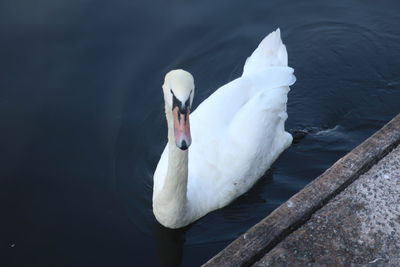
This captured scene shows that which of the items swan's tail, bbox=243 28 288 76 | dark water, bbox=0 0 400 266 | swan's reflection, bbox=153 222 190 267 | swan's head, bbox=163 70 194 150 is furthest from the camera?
swan's tail, bbox=243 28 288 76

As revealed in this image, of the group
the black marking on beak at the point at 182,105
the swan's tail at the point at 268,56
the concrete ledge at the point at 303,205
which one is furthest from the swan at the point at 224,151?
the concrete ledge at the point at 303,205

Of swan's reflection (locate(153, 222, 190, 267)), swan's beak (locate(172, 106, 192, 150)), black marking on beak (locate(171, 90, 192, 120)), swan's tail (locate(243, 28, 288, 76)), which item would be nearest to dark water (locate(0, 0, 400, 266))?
swan's reflection (locate(153, 222, 190, 267))

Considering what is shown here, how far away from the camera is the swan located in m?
5.51

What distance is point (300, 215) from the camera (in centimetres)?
423

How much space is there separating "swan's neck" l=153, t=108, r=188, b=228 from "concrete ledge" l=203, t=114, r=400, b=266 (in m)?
1.10

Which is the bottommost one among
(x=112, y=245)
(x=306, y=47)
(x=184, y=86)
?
(x=112, y=245)

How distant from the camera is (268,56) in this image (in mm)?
7090

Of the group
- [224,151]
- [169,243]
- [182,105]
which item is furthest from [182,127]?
[169,243]

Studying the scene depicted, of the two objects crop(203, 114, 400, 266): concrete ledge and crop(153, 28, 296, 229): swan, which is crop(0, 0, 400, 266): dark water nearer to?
crop(153, 28, 296, 229): swan

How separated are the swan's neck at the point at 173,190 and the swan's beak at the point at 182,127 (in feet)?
1.05

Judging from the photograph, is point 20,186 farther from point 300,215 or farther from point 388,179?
point 388,179

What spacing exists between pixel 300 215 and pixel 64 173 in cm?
326

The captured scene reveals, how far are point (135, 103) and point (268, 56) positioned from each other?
173 cm

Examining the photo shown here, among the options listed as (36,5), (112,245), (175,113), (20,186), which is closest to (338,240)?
(175,113)
